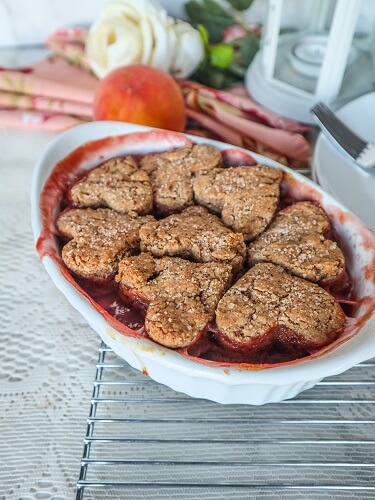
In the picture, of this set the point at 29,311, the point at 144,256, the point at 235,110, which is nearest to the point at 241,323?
the point at 144,256

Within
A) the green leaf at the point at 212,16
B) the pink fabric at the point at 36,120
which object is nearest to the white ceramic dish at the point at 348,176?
the green leaf at the point at 212,16

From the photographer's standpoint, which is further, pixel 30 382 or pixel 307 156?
pixel 307 156

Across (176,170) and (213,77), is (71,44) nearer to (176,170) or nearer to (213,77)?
(213,77)

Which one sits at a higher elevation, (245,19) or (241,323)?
(245,19)

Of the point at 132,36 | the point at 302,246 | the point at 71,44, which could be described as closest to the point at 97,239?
the point at 302,246

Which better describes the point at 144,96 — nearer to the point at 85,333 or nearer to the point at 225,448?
the point at 85,333

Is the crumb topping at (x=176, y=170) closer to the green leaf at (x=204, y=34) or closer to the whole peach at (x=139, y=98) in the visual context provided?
the whole peach at (x=139, y=98)

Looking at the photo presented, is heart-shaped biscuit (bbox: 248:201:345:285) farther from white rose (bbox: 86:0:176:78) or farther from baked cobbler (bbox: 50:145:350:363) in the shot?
white rose (bbox: 86:0:176:78)
